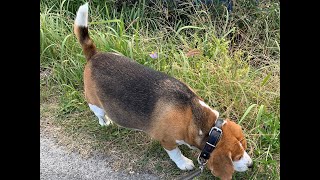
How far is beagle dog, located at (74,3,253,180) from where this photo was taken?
293 centimetres

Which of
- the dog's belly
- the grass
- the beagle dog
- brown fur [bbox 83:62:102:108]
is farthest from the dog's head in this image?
brown fur [bbox 83:62:102:108]

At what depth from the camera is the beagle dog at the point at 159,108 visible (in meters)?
2.93

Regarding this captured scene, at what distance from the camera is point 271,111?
3.63 m

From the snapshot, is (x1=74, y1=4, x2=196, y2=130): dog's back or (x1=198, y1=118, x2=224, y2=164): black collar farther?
(x1=74, y1=4, x2=196, y2=130): dog's back

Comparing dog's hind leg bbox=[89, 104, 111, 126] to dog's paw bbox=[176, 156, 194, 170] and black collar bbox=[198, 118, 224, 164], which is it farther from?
black collar bbox=[198, 118, 224, 164]

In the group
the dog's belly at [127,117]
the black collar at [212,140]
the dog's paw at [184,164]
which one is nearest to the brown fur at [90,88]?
the dog's belly at [127,117]

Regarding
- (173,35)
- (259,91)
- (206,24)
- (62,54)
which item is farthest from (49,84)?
(259,91)

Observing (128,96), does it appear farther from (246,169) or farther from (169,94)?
(246,169)

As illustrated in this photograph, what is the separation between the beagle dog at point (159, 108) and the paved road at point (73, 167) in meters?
0.40

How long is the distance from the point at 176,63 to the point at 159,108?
1.01 metres

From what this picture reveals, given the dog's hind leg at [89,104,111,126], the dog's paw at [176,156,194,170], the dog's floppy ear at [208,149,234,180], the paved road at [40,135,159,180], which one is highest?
the dog's floppy ear at [208,149,234,180]

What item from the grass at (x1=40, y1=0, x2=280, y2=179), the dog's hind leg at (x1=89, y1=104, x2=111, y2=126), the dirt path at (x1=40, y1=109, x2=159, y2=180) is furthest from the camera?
the dog's hind leg at (x1=89, y1=104, x2=111, y2=126)

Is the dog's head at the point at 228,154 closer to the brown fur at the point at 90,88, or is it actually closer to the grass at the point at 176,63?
the grass at the point at 176,63

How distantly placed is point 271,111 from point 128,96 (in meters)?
1.35
